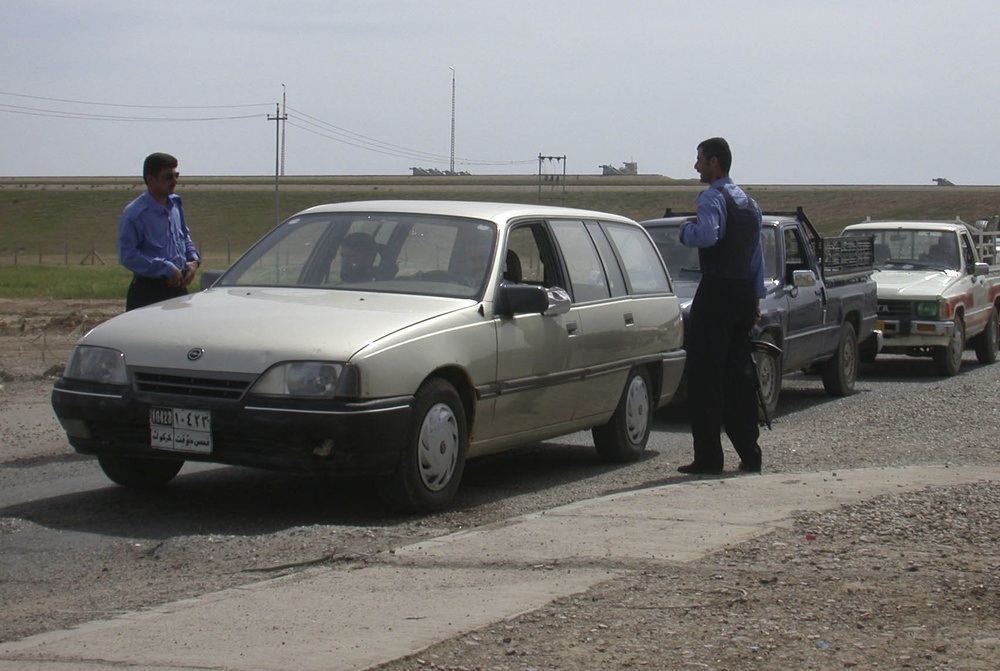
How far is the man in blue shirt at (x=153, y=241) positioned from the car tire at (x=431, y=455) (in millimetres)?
2542

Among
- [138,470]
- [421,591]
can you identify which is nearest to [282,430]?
[138,470]

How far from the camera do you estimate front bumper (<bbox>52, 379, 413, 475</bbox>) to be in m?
6.77

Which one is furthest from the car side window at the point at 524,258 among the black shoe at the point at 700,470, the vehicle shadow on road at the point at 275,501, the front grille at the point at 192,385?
the front grille at the point at 192,385

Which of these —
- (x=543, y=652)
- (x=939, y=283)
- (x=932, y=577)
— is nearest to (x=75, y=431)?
(x=543, y=652)

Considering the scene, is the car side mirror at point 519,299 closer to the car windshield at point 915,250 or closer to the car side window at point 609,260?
the car side window at point 609,260

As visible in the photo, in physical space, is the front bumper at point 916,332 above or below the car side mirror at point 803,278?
below

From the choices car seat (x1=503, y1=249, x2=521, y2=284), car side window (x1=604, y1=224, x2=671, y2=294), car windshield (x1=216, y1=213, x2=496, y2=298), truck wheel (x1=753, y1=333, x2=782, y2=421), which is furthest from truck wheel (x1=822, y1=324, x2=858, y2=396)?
car windshield (x1=216, y1=213, x2=496, y2=298)

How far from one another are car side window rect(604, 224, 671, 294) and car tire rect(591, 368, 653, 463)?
0.60m

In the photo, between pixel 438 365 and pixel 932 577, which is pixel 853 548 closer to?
pixel 932 577

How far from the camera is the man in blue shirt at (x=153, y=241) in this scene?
30.0 ft

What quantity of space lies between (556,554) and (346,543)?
98cm

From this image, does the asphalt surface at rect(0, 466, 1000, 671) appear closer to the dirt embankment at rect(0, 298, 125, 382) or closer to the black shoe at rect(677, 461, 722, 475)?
the black shoe at rect(677, 461, 722, 475)

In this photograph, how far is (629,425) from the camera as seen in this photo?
9641mm

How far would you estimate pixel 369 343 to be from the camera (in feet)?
22.7
